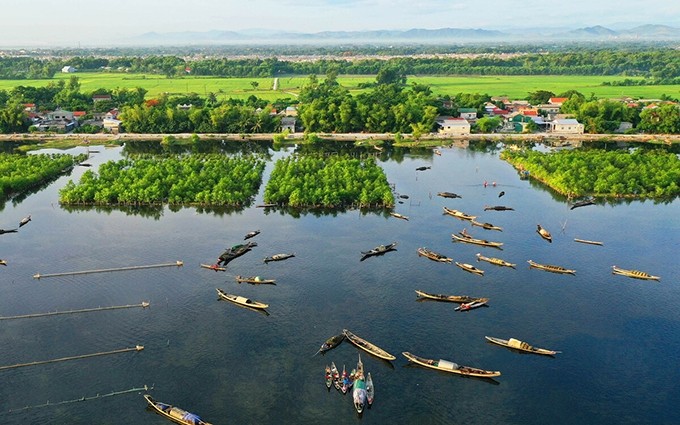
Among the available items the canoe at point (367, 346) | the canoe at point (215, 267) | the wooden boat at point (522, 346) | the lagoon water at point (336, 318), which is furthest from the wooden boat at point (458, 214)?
the canoe at point (215, 267)

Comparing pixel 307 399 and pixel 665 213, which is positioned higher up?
pixel 665 213

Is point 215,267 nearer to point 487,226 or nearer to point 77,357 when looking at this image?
point 77,357

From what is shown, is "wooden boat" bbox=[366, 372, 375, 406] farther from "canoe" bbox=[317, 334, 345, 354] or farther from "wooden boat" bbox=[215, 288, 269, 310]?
"wooden boat" bbox=[215, 288, 269, 310]

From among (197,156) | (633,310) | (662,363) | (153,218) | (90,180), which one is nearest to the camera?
(662,363)

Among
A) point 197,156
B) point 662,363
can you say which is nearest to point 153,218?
point 197,156

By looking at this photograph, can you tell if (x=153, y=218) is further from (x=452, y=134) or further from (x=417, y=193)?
(x=452, y=134)

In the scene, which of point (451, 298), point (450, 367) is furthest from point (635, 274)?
point (450, 367)

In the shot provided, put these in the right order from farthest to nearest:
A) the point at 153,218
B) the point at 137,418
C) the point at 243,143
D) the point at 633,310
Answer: the point at 243,143, the point at 153,218, the point at 633,310, the point at 137,418
